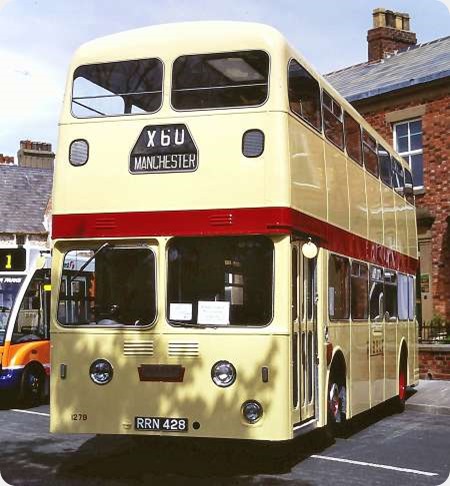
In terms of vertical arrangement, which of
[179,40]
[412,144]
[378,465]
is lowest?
[378,465]

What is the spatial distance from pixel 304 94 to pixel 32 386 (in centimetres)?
829

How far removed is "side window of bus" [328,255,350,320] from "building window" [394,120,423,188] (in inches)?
521

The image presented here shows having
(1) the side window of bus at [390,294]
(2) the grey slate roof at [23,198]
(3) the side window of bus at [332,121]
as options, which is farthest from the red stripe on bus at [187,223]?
(2) the grey slate roof at [23,198]

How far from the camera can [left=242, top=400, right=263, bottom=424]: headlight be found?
8.62 metres

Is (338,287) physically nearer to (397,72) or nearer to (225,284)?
(225,284)

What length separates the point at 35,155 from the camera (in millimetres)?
48656

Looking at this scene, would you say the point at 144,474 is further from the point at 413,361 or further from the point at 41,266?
the point at 413,361

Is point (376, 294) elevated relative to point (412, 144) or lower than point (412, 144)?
lower

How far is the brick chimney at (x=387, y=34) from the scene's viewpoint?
30656mm

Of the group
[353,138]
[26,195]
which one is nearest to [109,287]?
[353,138]

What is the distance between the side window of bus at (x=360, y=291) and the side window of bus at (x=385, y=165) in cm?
214

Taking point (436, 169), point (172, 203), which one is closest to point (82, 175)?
point (172, 203)

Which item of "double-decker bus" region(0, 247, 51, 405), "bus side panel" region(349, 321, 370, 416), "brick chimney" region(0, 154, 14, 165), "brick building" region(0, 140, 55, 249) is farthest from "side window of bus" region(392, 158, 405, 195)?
"brick chimney" region(0, 154, 14, 165)

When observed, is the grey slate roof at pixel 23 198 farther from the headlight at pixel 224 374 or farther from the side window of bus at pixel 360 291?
the headlight at pixel 224 374
